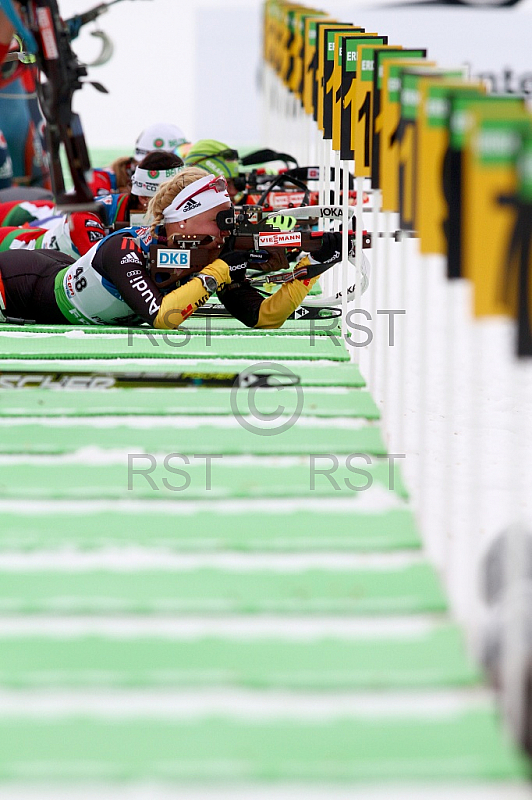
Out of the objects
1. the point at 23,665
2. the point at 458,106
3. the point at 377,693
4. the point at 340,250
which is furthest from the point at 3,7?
the point at 377,693

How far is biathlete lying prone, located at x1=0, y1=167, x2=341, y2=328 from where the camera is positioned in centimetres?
444

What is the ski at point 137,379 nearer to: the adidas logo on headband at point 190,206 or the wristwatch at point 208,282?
the wristwatch at point 208,282

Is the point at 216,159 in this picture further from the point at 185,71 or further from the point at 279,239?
the point at 185,71

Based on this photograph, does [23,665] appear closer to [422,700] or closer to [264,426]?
[422,700]

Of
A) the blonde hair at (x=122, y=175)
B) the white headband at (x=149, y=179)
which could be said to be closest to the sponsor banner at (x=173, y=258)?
the white headband at (x=149, y=179)

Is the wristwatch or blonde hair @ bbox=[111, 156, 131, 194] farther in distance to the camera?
blonde hair @ bbox=[111, 156, 131, 194]

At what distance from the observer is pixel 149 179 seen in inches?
209

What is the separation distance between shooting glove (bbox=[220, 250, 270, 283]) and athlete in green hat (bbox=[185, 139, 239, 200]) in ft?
4.95

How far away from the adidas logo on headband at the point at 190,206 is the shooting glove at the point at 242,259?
0.72 ft

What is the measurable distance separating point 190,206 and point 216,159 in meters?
1.67

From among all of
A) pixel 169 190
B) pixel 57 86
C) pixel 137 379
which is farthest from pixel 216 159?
pixel 137 379

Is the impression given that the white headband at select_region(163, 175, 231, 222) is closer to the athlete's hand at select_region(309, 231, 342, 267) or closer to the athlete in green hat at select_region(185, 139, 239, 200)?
the athlete's hand at select_region(309, 231, 342, 267)

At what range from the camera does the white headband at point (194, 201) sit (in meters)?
4.45

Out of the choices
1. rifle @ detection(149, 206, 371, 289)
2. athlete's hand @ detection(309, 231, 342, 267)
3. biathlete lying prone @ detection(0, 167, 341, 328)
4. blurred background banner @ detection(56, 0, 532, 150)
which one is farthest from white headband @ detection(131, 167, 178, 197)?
blurred background banner @ detection(56, 0, 532, 150)
